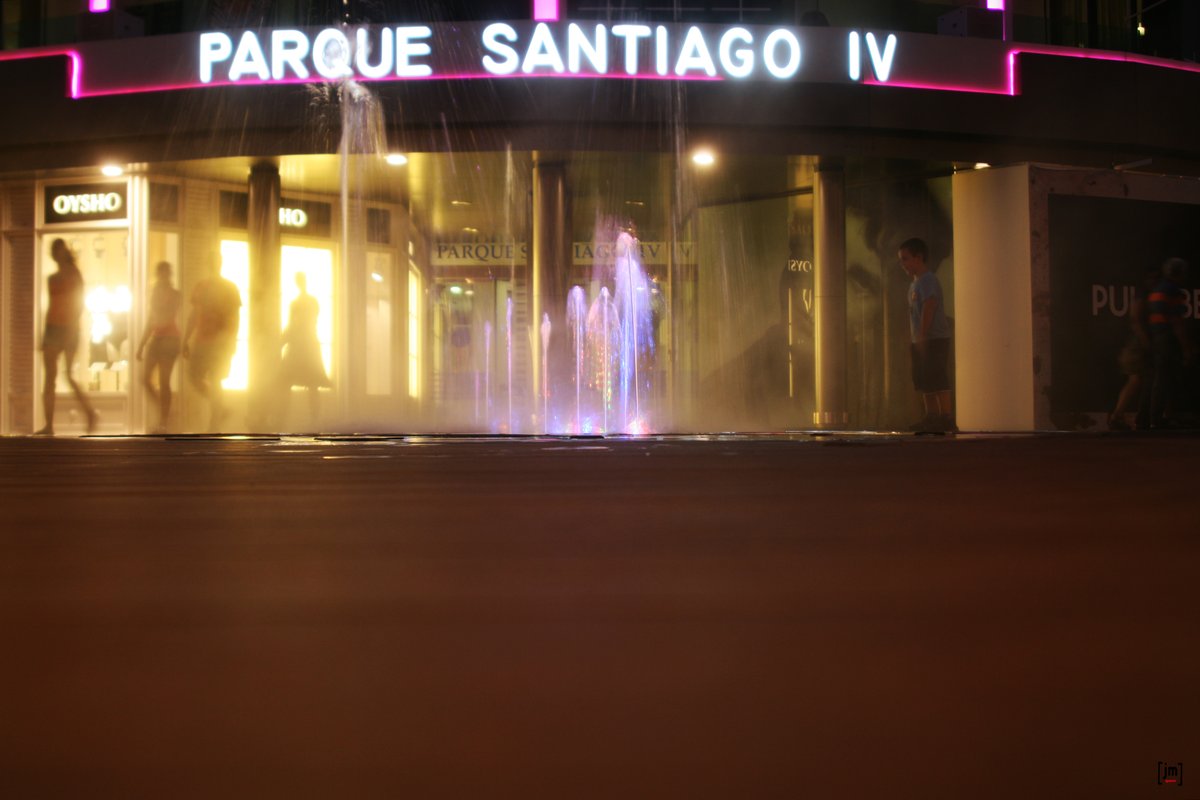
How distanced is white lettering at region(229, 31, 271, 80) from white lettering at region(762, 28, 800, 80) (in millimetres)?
5375

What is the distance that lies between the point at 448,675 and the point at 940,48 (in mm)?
12013

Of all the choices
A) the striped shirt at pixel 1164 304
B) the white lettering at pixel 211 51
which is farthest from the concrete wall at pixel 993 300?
the white lettering at pixel 211 51

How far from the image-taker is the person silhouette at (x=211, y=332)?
34.7 ft

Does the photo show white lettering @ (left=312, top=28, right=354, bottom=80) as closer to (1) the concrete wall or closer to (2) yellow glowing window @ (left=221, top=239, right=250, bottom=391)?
(2) yellow glowing window @ (left=221, top=239, right=250, bottom=391)

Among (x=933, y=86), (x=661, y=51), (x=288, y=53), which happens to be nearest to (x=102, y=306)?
(x=288, y=53)

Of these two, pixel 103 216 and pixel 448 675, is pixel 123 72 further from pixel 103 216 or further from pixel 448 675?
pixel 448 675

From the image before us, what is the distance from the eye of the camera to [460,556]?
1866mm

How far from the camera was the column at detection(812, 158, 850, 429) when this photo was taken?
12.6m

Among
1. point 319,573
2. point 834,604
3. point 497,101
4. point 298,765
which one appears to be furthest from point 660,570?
point 497,101

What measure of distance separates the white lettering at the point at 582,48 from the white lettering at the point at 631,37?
16 cm

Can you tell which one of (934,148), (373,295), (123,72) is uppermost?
(123,72)

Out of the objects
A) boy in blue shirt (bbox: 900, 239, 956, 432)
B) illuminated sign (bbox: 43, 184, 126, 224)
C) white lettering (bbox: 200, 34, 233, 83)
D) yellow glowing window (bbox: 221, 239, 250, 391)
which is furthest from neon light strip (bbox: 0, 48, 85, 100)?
boy in blue shirt (bbox: 900, 239, 956, 432)

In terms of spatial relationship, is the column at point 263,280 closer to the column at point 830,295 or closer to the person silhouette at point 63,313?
the person silhouette at point 63,313

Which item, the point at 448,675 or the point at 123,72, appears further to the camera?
the point at 123,72
